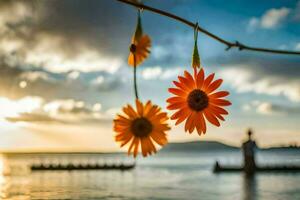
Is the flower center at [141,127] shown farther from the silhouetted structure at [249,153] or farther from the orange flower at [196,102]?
the silhouetted structure at [249,153]

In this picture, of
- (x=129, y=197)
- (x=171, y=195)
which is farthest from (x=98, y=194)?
(x=171, y=195)

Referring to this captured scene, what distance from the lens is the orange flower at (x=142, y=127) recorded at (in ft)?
0.57

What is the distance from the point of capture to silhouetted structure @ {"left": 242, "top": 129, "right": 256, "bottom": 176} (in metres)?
22.5

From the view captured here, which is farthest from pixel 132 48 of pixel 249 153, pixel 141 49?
pixel 249 153

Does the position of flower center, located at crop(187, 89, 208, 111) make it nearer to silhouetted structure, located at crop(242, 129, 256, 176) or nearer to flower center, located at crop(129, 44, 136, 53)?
flower center, located at crop(129, 44, 136, 53)

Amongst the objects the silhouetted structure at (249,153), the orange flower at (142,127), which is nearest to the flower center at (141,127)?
the orange flower at (142,127)

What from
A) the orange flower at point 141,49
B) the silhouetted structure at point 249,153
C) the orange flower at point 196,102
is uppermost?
the silhouetted structure at point 249,153

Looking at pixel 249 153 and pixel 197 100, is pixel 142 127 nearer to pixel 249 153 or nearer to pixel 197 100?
pixel 197 100

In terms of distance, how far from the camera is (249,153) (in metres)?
23.4

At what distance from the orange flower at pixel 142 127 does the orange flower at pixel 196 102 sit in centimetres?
2

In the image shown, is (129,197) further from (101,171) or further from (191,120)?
(191,120)

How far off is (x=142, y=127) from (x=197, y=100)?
0.10 ft

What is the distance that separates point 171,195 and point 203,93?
20962mm

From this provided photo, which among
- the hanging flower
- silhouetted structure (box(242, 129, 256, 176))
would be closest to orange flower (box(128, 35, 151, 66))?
the hanging flower
